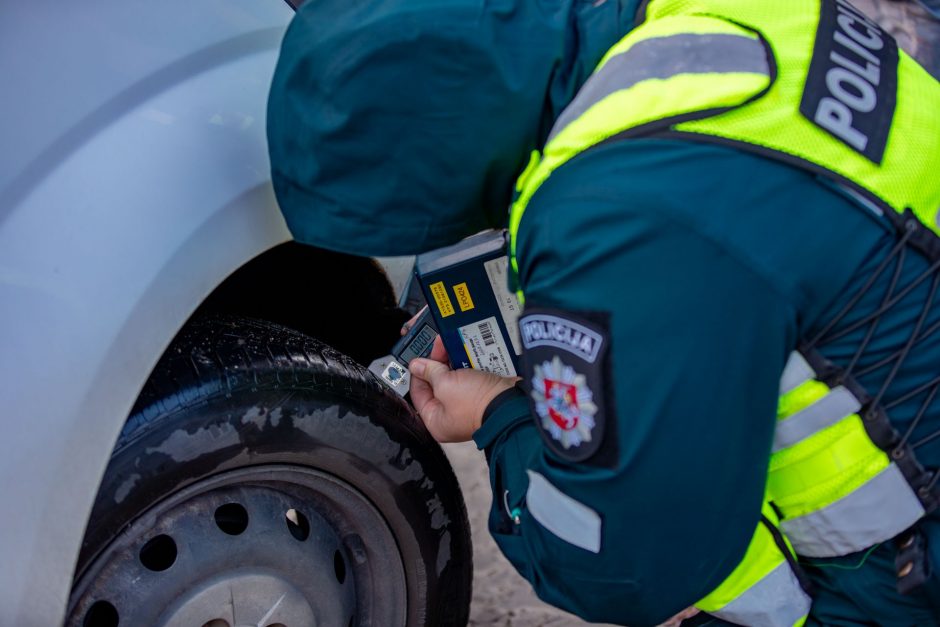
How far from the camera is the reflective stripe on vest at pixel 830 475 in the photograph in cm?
130

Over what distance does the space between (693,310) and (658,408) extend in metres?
0.12

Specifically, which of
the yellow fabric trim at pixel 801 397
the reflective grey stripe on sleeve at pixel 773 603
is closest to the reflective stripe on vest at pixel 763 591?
the reflective grey stripe on sleeve at pixel 773 603

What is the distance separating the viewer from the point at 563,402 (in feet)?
4.16

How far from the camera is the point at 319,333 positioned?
6.98 ft

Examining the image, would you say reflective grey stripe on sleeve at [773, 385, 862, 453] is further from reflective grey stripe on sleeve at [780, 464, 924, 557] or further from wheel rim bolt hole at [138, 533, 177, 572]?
wheel rim bolt hole at [138, 533, 177, 572]

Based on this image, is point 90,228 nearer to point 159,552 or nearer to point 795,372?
point 159,552

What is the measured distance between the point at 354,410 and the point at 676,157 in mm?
797

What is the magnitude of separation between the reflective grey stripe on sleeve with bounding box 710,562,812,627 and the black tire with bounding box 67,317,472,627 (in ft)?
1.93

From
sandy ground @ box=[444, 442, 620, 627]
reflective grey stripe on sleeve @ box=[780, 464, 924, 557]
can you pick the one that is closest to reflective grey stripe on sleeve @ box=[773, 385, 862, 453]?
reflective grey stripe on sleeve @ box=[780, 464, 924, 557]

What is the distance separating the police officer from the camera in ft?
3.80

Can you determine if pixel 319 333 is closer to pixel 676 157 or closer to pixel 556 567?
pixel 556 567

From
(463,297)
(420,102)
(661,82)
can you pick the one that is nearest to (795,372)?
(661,82)

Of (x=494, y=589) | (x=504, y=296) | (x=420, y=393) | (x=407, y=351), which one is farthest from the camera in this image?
(x=494, y=589)

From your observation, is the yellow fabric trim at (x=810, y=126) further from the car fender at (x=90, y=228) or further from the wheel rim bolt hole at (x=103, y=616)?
the wheel rim bolt hole at (x=103, y=616)
